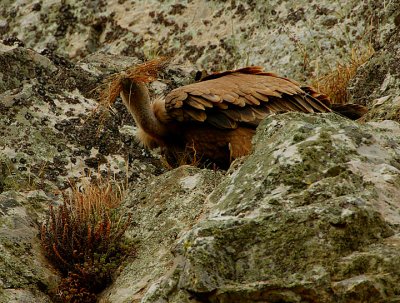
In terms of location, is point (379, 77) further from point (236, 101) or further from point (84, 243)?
point (84, 243)

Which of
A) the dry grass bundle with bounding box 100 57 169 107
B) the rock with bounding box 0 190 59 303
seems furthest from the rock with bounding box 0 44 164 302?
the dry grass bundle with bounding box 100 57 169 107

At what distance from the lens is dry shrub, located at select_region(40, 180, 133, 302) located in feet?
18.5

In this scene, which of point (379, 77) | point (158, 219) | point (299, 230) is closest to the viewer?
point (299, 230)

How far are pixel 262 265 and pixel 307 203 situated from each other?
0.41m

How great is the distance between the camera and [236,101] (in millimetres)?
7512

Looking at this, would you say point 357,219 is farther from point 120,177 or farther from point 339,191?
point 120,177

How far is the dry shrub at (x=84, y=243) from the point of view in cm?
563

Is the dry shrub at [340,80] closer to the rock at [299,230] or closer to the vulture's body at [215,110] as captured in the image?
the vulture's body at [215,110]

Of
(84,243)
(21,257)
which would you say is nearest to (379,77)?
(84,243)

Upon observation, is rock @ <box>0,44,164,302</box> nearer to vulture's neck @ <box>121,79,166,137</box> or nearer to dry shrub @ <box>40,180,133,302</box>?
dry shrub @ <box>40,180,133,302</box>

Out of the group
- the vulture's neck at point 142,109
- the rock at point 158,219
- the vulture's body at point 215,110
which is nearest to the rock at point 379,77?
the vulture's body at point 215,110

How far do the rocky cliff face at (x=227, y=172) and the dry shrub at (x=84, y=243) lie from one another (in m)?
0.08

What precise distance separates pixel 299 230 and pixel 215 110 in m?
3.13

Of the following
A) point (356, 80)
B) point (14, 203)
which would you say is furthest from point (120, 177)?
point (356, 80)
